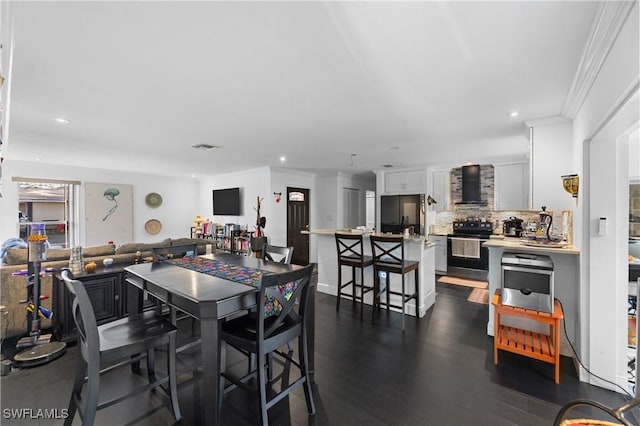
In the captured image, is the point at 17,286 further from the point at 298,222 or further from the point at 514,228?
the point at 514,228

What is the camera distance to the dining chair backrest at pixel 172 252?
2.66 meters

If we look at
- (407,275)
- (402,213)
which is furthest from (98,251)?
(402,213)

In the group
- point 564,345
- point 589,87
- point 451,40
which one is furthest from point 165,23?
point 564,345

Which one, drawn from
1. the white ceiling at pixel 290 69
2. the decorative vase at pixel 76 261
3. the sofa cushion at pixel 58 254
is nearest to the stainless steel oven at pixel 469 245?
the white ceiling at pixel 290 69

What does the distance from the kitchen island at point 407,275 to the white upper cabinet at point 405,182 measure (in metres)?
2.47

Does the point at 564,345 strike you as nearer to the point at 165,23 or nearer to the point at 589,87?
the point at 589,87

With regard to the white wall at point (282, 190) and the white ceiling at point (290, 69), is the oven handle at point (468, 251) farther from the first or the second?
the white wall at point (282, 190)

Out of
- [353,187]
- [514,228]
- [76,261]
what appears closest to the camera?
[76,261]

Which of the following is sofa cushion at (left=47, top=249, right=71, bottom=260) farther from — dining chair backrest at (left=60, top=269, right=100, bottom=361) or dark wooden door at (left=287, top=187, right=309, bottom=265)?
dark wooden door at (left=287, top=187, right=309, bottom=265)

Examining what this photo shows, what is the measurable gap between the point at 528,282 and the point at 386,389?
5.37 ft

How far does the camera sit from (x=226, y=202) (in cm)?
713

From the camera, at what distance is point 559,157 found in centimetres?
287

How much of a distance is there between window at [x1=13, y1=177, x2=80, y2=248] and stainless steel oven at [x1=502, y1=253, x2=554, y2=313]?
26.2ft

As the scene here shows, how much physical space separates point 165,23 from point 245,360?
104 inches
